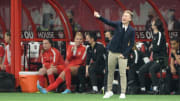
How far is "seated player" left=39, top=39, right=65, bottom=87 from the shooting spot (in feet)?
43.6

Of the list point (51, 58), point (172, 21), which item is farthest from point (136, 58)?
point (51, 58)

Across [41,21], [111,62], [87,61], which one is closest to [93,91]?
[87,61]

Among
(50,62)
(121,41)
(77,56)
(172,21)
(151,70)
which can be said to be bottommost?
(151,70)

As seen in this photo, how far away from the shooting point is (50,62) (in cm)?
1352

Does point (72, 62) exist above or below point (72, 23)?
below

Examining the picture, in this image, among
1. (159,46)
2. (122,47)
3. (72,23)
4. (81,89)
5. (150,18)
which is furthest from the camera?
(72,23)

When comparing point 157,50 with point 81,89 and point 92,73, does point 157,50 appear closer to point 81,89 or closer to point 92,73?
point 92,73

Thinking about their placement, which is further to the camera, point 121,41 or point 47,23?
point 47,23

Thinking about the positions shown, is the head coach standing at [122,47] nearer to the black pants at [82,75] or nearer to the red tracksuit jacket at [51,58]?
the black pants at [82,75]

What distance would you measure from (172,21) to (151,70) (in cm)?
202

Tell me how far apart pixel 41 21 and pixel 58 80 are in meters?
3.33

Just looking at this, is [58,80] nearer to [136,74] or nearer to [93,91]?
[93,91]

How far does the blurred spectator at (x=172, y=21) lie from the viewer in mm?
13766

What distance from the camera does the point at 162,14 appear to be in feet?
46.2
